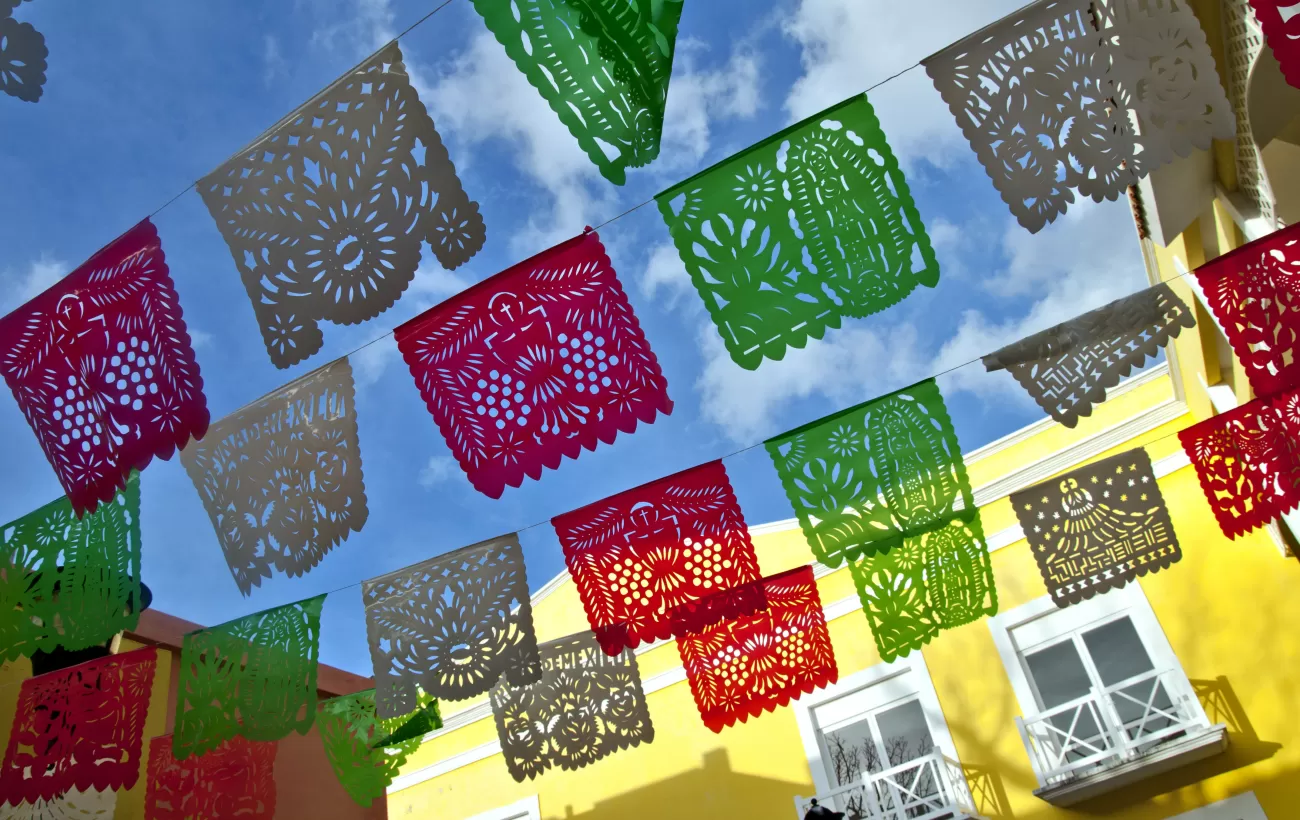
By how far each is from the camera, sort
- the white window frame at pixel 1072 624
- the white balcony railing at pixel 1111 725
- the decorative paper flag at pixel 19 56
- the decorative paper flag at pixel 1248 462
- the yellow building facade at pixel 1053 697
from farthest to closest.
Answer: the white window frame at pixel 1072 624 < the white balcony railing at pixel 1111 725 < the yellow building facade at pixel 1053 697 < the decorative paper flag at pixel 1248 462 < the decorative paper flag at pixel 19 56

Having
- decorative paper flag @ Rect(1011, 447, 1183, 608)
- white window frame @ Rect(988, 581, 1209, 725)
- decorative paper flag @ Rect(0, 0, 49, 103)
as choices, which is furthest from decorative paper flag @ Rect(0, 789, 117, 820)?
white window frame @ Rect(988, 581, 1209, 725)

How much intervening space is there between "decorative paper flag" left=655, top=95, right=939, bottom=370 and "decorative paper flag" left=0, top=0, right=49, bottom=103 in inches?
63.3

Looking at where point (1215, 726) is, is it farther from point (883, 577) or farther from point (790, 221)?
point (790, 221)

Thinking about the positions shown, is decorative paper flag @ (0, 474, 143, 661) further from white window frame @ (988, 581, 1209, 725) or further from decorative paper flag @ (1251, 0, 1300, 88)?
white window frame @ (988, 581, 1209, 725)

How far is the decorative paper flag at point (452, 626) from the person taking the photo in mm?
3795

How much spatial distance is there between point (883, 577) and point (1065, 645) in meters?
4.53

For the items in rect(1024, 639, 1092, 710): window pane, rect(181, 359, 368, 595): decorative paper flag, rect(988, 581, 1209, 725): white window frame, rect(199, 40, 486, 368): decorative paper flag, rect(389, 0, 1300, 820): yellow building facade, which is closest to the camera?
rect(199, 40, 486, 368): decorative paper flag

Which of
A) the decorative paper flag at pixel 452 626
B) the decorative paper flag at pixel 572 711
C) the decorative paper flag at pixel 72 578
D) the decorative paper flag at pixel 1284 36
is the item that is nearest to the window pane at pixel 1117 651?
the decorative paper flag at pixel 572 711

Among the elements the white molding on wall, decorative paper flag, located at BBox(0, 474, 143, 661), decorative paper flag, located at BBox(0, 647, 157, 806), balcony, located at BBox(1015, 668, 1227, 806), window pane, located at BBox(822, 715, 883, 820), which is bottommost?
balcony, located at BBox(1015, 668, 1227, 806)

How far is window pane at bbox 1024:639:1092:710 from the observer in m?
7.41

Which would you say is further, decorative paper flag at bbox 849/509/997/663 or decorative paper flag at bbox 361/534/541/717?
decorative paper flag at bbox 849/509/997/663

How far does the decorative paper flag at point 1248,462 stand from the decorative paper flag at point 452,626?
2974 mm

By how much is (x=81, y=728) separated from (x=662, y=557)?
2.71 meters

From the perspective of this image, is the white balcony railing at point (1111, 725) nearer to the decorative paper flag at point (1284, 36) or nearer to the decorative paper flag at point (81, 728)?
the decorative paper flag at point (1284, 36)
